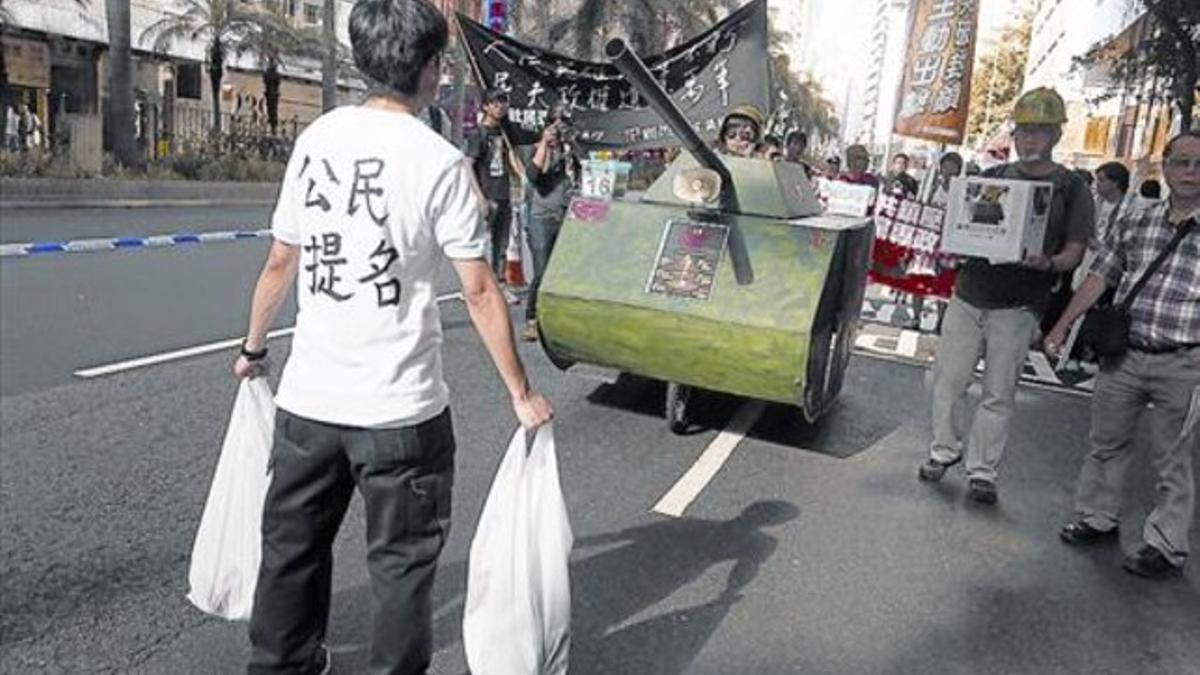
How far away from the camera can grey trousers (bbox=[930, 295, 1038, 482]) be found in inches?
184

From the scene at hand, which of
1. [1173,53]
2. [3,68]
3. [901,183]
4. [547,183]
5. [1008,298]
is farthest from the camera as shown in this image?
[3,68]

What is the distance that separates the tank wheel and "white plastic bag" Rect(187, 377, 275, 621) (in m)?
3.04

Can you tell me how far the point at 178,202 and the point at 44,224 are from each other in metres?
6.12

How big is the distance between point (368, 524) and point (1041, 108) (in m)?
3.59

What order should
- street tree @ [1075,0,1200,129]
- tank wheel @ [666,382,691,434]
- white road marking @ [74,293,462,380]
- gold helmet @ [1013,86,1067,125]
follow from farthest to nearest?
1. street tree @ [1075,0,1200,129]
2. white road marking @ [74,293,462,380]
3. tank wheel @ [666,382,691,434]
4. gold helmet @ [1013,86,1067,125]

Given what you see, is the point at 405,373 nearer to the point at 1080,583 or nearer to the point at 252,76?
the point at 1080,583

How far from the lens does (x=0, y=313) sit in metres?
7.43

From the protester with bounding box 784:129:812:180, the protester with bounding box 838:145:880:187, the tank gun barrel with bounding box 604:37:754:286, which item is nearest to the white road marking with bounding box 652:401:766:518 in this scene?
the tank gun barrel with bounding box 604:37:754:286

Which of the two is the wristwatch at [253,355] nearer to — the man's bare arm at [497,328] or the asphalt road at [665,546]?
the man's bare arm at [497,328]

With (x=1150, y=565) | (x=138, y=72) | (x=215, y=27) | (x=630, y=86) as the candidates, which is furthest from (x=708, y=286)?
(x=138, y=72)

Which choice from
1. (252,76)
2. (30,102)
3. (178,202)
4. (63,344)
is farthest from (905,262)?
(252,76)

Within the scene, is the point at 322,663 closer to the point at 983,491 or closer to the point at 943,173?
the point at 983,491

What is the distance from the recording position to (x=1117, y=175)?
33.6 feet

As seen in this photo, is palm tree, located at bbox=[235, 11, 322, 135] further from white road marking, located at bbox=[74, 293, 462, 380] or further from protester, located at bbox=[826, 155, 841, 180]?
white road marking, located at bbox=[74, 293, 462, 380]
